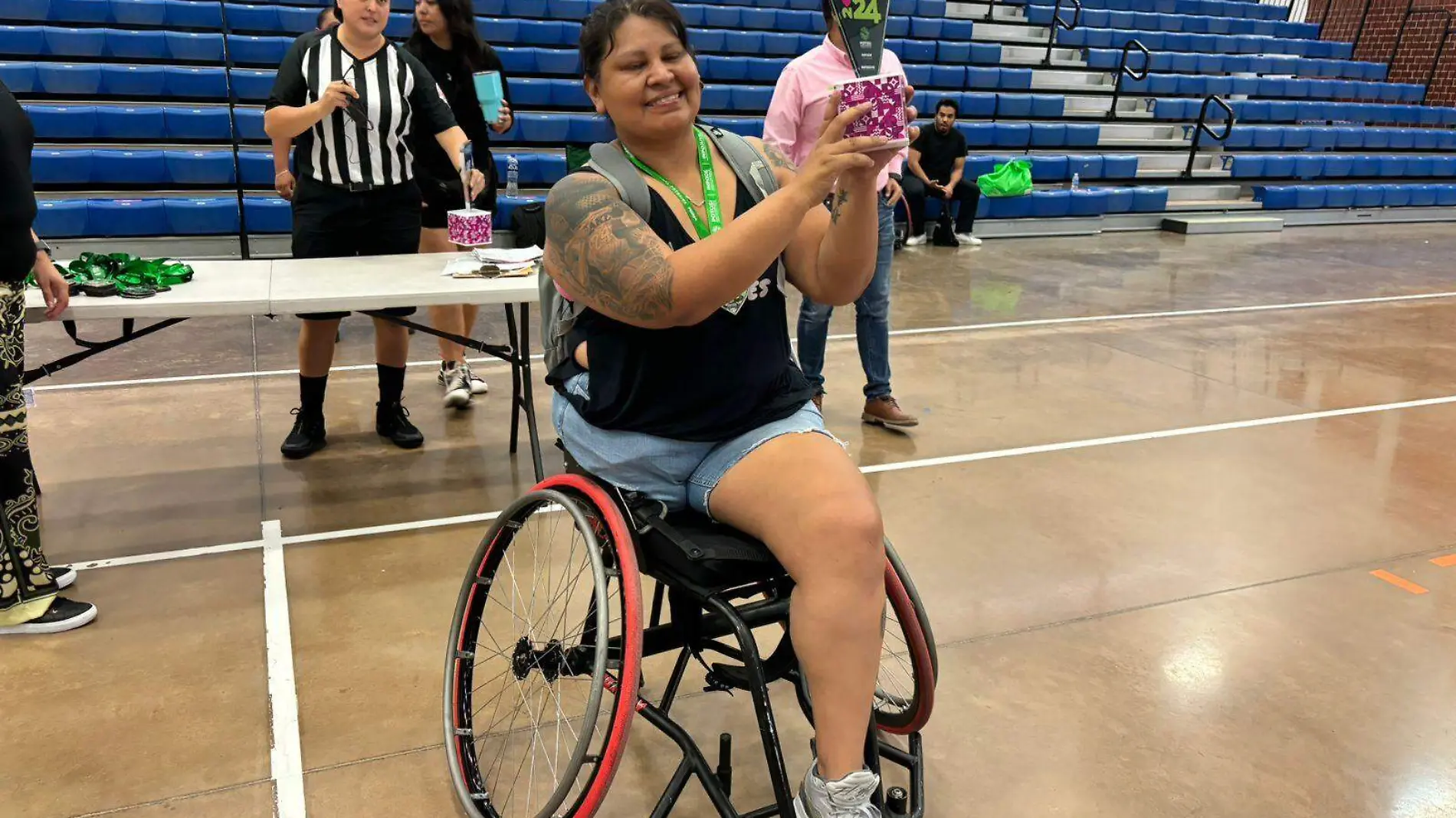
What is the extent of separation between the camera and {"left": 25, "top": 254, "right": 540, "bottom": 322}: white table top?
2.43 meters

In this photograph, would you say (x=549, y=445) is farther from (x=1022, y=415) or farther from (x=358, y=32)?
(x=1022, y=415)

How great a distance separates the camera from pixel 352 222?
3.19m

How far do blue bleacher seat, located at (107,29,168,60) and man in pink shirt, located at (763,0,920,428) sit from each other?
5780mm

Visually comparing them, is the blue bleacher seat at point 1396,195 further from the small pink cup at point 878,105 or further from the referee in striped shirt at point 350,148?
the small pink cup at point 878,105

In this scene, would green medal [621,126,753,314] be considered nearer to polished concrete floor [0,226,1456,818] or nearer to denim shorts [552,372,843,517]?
denim shorts [552,372,843,517]

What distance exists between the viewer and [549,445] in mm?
3496

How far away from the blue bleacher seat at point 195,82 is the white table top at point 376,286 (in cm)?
505

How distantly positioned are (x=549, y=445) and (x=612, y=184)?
2.06 metres

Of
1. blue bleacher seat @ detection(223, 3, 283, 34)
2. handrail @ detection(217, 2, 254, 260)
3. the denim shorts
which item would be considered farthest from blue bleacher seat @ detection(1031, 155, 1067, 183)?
the denim shorts

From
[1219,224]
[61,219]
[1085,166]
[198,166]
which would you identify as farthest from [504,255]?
[1219,224]

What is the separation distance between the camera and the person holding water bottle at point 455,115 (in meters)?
3.60

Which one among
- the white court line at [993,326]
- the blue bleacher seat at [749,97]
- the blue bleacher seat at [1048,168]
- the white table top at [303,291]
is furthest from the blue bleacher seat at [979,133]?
the white table top at [303,291]

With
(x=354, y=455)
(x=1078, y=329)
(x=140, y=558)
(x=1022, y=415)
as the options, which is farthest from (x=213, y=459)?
(x=1078, y=329)

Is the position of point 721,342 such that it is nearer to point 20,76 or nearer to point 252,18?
point 20,76
